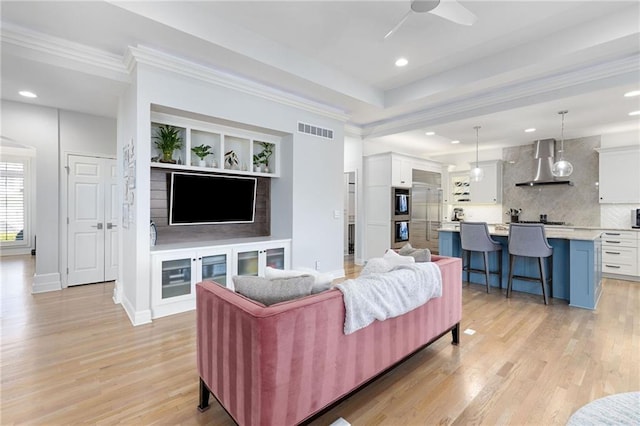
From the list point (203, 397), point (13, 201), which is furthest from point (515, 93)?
point (13, 201)

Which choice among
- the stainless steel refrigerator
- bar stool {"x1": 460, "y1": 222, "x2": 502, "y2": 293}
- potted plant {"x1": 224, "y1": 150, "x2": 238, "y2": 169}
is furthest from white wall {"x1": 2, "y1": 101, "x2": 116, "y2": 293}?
the stainless steel refrigerator

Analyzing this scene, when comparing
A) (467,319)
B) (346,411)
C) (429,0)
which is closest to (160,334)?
(346,411)

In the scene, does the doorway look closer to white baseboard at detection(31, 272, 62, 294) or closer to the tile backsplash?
the tile backsplash

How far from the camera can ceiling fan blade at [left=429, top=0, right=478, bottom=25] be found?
2387 mm

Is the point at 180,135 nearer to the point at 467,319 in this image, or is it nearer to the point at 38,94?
the point at 38,94

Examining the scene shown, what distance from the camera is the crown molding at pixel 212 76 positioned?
315 centimetres

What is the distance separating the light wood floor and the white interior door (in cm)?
117

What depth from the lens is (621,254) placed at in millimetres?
5258

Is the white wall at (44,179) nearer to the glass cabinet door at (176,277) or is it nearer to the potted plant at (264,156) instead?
the glass cabinet door at (176,277)

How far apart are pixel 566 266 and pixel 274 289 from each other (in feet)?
13.8

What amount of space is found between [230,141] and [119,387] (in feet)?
10.9

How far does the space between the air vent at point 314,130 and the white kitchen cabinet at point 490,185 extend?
4.30 m

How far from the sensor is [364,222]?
6621 millimetres

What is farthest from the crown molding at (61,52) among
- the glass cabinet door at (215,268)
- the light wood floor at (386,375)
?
the light wood floor at (386,375)
